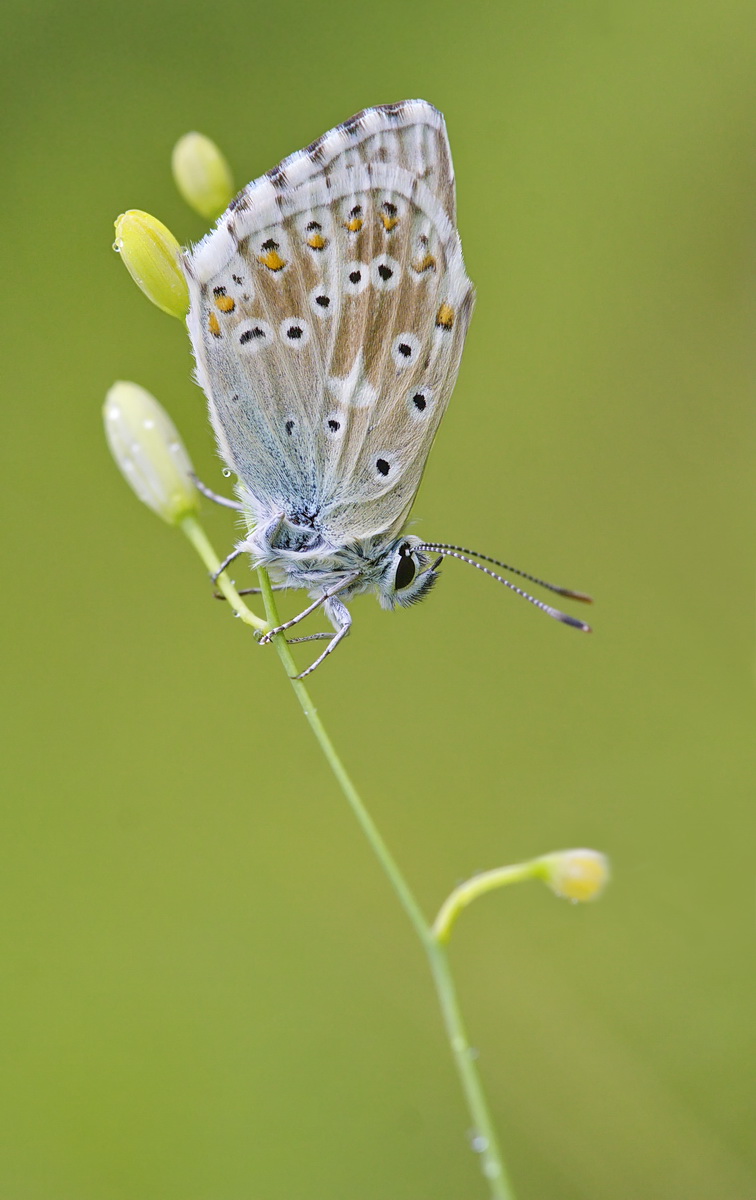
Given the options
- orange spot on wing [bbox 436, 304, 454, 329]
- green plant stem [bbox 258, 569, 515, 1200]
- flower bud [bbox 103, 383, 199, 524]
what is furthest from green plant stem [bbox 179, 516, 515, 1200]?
orange spot on wing [bbox 436, 304, 454, 329]

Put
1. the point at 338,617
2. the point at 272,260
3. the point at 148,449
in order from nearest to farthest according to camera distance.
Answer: the point at 148,449, the point at 272,260, the point at 338,617

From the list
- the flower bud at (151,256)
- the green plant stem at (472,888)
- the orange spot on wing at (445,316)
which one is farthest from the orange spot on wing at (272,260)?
the green plant stem at (472,888)

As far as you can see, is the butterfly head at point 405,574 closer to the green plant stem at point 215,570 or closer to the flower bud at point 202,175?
the green plant stem at point 215,570

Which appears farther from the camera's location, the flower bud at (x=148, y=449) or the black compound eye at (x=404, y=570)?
the black compound eye at (x=404, y=570)

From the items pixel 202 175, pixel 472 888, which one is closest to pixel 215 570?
pixel 472 888

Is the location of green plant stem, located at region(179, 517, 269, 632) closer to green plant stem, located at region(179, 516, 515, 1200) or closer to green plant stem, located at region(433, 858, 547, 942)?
green plant stem, located at region(179, 516, 515, 1200)

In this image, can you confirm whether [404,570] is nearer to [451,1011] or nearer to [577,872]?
[577,872]

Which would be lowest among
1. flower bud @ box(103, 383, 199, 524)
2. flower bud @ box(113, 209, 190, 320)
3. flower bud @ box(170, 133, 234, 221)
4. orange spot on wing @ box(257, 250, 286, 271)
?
flower bud @ box(103, 383, 199, 524)
